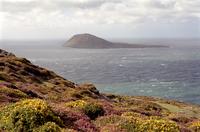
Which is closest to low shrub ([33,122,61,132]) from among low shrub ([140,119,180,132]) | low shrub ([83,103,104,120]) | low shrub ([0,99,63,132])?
A: low shrub ([0,99,63,132])

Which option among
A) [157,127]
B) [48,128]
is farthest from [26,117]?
[157,127]

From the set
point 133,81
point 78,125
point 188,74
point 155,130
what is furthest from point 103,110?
point 188,74

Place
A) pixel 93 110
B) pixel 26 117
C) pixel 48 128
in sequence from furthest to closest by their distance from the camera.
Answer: pixel 93 110 → pixel 26 117 → pixel 48 128

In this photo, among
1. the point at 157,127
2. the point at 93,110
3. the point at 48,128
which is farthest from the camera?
the point at 93,110

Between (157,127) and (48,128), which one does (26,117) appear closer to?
(48,128)

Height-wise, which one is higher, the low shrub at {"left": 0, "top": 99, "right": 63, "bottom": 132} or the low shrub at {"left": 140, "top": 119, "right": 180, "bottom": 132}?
the low shrub at {"left": 0, "top": 99, "right": 63, "bottom": 132}

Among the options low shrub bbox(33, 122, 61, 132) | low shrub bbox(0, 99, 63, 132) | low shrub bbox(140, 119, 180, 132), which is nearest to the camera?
low shrub bbox(33, 122, 61, 132)

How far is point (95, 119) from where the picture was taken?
20078mm

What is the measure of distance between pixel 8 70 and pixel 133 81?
101622 mm

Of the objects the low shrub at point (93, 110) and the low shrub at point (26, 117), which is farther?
the low shrub at point (93, 110)

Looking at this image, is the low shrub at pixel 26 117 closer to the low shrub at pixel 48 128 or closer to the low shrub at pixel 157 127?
the low shrub at pixel 48 128

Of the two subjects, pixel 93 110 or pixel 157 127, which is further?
pixel 93 110

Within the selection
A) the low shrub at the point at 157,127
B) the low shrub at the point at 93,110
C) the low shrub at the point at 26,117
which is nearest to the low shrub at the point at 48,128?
the low shrub at the point at 26,117

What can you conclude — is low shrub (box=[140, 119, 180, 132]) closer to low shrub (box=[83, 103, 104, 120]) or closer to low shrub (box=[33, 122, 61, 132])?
low shrub (box=[33, 122, 61, 132])
